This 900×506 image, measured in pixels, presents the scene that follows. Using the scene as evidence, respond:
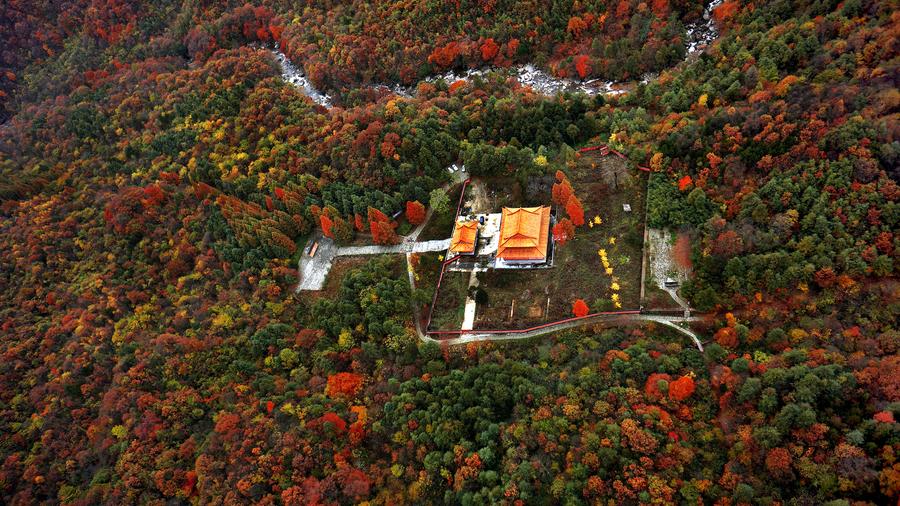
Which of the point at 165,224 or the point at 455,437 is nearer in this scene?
the point at 455,437

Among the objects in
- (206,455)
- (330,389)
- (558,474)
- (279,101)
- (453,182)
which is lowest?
(206,455)

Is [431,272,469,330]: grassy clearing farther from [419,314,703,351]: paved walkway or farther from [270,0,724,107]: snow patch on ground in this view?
[270,0,724,107]: snow patch on ground

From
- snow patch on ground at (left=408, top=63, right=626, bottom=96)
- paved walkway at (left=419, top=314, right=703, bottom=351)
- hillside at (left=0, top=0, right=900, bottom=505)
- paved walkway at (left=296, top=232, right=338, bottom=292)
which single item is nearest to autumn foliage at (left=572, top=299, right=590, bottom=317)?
hillside at (left=0, top=0, right=900, bottom=505)

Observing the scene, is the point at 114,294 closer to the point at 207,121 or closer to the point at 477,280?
the point at 207,121

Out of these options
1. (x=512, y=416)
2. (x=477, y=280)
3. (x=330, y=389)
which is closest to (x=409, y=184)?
(x=477, y=280)

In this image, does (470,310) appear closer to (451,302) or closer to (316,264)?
(451,302)

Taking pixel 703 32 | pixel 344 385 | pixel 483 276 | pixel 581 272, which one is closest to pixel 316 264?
pixel 344 385
